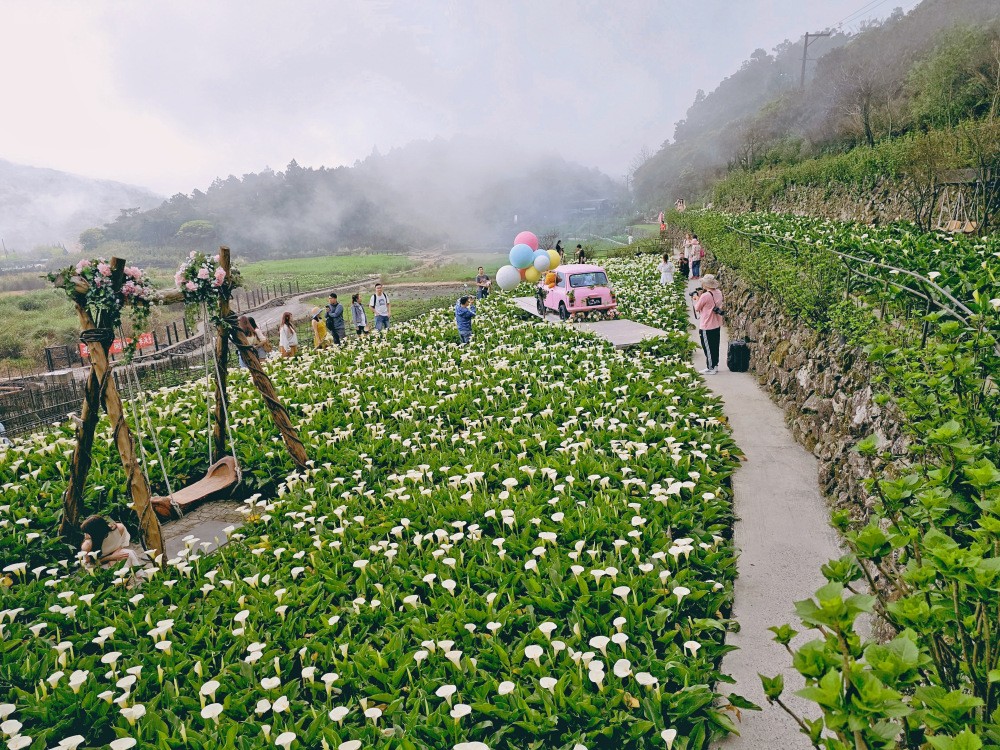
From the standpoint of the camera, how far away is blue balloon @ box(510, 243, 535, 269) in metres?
21.1

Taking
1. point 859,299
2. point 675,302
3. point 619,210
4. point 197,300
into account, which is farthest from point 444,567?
point 619,210

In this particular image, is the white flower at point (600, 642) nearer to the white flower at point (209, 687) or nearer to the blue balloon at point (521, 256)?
the white flower at point (209, 687)

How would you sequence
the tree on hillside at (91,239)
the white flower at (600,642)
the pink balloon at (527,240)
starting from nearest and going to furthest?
the white flower at (600,642) → the pink balloon at (527,240) → the tree on hillside at (91,239)

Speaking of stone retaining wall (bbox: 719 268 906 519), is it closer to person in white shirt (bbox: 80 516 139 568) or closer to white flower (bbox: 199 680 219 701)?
white flower (bbox: 199 680 219 701)

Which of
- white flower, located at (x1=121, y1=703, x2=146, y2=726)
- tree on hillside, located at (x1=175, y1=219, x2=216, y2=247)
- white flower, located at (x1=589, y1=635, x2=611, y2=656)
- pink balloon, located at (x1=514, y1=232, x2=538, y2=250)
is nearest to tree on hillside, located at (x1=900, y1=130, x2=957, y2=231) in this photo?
pink balloon, located at (x1=514, y1=232, x2=538, y2=250)

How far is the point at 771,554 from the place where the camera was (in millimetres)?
5348

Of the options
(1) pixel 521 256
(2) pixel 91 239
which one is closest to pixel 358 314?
(1) pixel 521 256

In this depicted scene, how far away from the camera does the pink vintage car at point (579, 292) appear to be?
17.4 metres

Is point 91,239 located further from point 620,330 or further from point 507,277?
point 620,330

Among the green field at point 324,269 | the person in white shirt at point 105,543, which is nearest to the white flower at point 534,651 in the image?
the person in white shirt at point 105,543

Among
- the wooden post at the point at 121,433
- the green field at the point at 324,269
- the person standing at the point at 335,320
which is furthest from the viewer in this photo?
the green field at the point at 324,269

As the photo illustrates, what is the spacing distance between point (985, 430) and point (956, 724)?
7.09ft

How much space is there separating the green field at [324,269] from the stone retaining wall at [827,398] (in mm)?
47482

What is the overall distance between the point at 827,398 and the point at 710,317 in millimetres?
3733
